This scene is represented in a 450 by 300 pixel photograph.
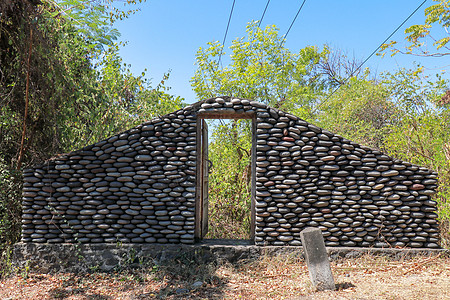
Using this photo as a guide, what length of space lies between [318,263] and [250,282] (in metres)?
1.15

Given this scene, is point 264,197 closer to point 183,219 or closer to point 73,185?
point 183,219

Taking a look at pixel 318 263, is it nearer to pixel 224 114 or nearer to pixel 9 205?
pixel 224 114

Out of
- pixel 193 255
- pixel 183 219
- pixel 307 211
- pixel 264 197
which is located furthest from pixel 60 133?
pixel 307 211

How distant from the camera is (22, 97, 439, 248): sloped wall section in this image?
5.88 metres

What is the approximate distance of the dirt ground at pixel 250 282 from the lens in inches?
188

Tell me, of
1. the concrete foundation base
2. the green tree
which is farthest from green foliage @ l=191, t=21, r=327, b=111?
the concrete foundation base

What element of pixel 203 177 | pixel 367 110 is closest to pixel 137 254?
pixel 203 177

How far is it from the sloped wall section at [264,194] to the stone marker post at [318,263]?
0.99 metres

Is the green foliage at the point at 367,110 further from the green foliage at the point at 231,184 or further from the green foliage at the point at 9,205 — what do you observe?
the green foliage at the point at 9,205

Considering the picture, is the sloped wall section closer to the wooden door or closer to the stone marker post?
the wooden door

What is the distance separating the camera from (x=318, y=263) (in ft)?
15.7

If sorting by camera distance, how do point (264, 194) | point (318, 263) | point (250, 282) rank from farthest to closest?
point (264, 194)
point (250, 282)
point (318, 263)

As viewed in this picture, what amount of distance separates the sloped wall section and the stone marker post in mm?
993

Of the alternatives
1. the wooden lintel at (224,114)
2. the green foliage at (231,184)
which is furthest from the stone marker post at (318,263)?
the green foliage at (231,184)
